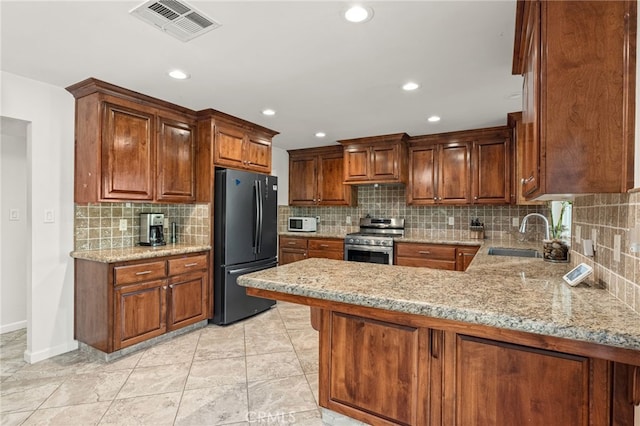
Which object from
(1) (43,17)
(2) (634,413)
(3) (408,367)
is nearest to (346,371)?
(3) (408,367)

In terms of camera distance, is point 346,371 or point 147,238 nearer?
point 346,371

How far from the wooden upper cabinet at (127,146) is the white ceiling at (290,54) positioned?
6.9 inches

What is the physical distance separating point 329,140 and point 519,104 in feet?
8.14

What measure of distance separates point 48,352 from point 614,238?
393cm

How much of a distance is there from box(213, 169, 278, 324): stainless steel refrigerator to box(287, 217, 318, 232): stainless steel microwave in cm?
146

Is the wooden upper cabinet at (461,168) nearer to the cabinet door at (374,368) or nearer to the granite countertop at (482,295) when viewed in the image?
the granite countertop at (482,295)

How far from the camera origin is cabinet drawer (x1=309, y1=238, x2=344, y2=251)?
479cm

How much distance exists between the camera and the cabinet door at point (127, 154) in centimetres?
279

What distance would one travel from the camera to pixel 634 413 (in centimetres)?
110

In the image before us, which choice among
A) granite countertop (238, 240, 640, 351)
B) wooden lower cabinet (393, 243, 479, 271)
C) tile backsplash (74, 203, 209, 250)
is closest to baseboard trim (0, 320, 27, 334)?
tile backsplash (74, 203, 209, 250)

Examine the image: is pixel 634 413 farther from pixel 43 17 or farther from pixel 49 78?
pixel 49 78

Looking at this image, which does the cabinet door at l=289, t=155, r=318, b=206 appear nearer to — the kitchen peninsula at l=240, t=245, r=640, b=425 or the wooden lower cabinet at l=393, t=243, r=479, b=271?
the wooden lower cabinet at l=393, t=243, r=479, b=271

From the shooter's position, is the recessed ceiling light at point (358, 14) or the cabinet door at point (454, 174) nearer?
the recessed ceiling light at point (358, 14)

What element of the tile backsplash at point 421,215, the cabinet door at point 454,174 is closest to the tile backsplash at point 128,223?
the tile backsplash at point 421,215
